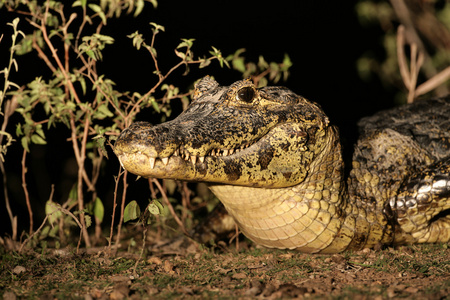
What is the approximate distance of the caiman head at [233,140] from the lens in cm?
256

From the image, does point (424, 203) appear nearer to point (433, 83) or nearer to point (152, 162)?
point (152, 162)

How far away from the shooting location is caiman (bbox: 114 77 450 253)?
2.71 meters

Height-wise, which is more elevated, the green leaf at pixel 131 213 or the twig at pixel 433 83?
the twig at pixel 433 83

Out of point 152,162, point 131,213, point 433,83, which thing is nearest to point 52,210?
point 131,213

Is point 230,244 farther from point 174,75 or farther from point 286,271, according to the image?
point 174,75

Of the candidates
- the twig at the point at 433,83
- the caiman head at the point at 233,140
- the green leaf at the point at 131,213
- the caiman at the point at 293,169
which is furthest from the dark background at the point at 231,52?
the green leaf at the point at 131,213

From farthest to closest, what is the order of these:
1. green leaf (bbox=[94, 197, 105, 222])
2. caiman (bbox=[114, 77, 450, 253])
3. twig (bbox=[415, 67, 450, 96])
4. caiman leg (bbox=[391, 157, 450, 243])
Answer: twig (bbox=[415, 67, 450, 96])
green leaf (bbox=[94, 197, 105, 222])
caiman leg (bbox=[391, 157, 450, 243])
caiman (bbox=[114, 77, 450, 253])

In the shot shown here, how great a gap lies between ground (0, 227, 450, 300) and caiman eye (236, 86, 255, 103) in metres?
1.04

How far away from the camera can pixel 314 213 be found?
3152 millimetres

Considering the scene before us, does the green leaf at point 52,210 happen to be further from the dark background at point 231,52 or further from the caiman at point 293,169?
the dark background at point 231,52

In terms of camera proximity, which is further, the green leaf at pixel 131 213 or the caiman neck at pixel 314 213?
the caiman neck at pixel 314 213

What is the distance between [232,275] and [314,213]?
67 centimetres

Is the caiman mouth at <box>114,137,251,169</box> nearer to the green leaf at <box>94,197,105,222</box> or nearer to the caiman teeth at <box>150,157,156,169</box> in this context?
the caiman teeth at <box>150,157,156,169</box>

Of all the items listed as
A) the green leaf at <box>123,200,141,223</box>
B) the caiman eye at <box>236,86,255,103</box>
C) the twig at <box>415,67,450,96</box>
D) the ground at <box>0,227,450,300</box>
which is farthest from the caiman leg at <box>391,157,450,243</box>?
the twig at <box>415,67,450,96</box>
